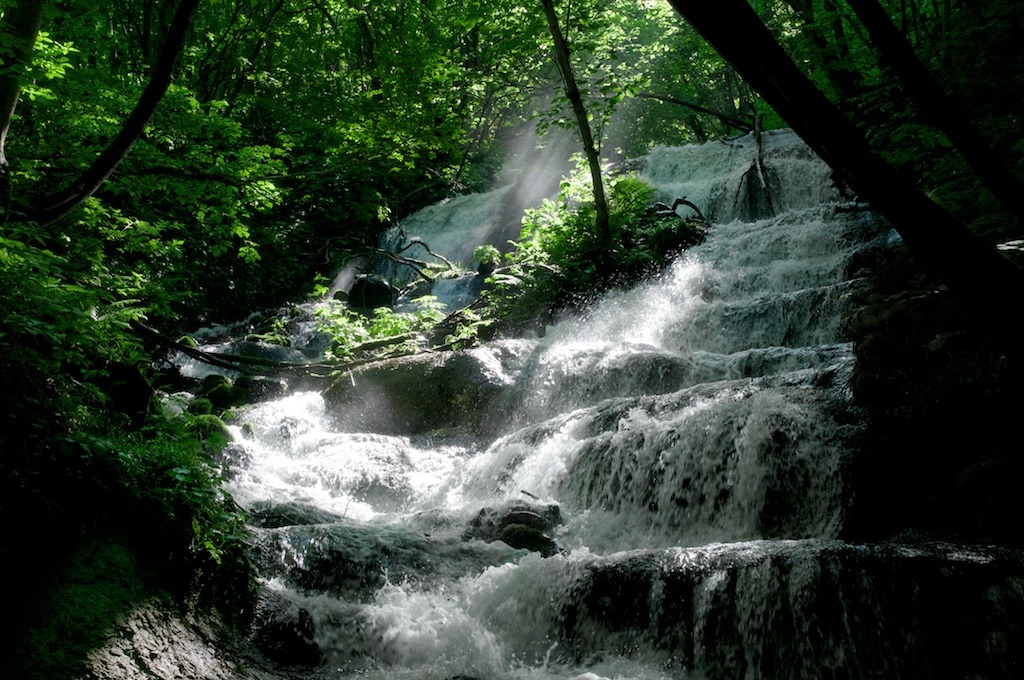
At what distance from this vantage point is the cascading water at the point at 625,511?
3453 millimetres

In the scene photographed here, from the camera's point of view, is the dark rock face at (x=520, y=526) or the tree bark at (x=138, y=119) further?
the dark rock face at (x=520, y=526)

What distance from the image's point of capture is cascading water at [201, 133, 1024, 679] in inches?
136

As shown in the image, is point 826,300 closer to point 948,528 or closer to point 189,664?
point 948,528

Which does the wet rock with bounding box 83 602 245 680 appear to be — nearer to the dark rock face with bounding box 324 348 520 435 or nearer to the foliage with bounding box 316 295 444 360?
the dark rock face with bounding box 324 348 520 435

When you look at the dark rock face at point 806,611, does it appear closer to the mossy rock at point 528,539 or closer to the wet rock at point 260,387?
the mossy rock at point 528,539

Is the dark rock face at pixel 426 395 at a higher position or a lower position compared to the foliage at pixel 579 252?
lower

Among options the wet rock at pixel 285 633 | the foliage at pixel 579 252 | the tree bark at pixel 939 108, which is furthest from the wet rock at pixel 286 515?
the foliage at pixel 579 252

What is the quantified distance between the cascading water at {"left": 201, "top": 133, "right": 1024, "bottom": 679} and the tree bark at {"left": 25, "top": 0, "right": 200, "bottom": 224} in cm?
279

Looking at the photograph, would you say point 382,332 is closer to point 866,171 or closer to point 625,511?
point 625,511

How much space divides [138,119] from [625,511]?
17.3 feet

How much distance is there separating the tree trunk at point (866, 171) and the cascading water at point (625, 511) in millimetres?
1721

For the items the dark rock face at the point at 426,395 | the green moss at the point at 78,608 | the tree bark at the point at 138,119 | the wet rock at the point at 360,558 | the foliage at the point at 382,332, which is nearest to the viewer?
the green moss at the point at 78,608

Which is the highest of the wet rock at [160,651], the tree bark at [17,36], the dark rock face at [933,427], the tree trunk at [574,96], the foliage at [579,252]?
the tree trunk at [574,96]

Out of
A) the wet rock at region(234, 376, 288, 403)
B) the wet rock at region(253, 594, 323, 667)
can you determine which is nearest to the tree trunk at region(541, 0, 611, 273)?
the wet rock at region(234, 376, 288, 403)
